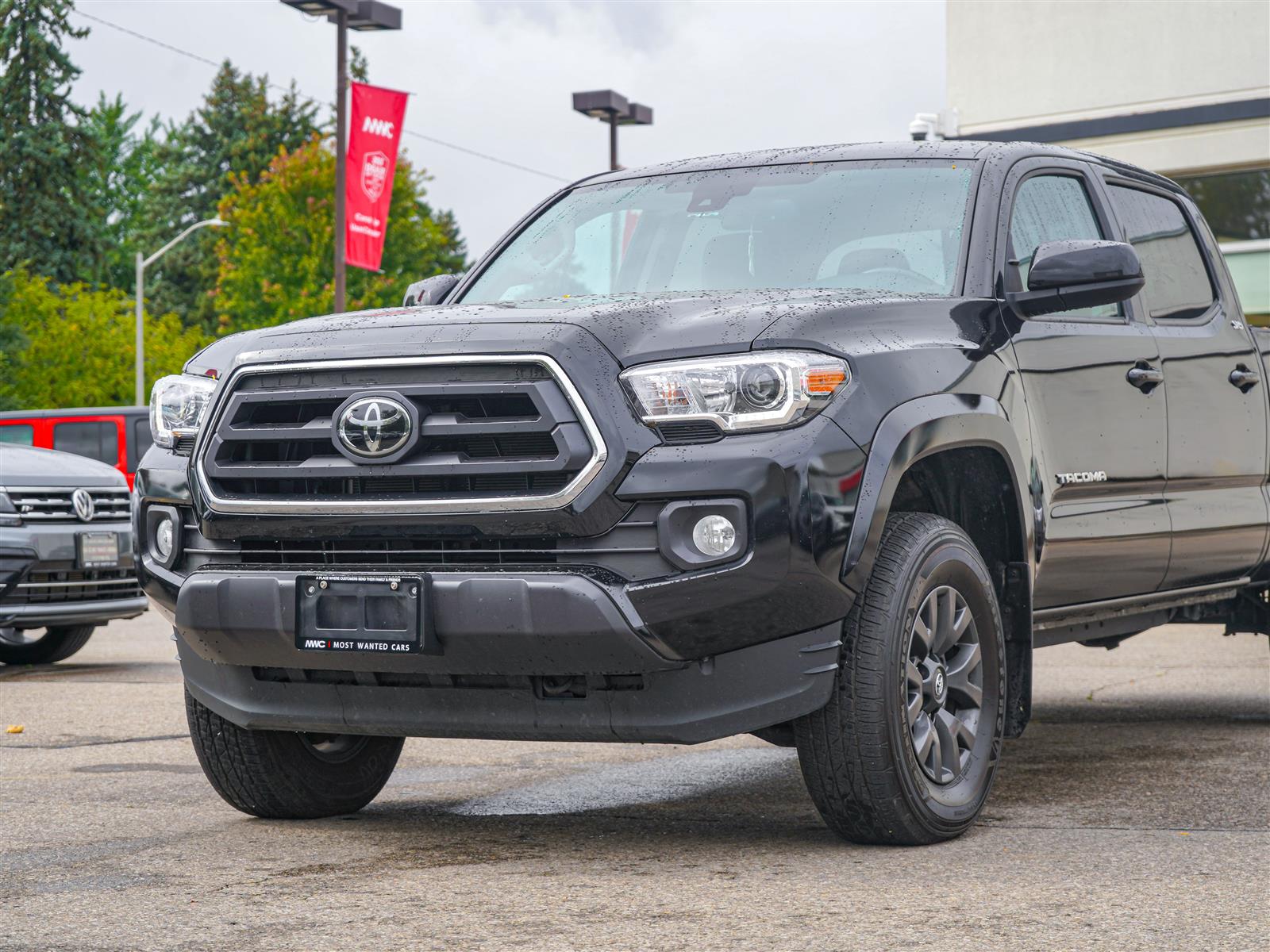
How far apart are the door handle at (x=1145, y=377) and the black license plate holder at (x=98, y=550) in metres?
6.41

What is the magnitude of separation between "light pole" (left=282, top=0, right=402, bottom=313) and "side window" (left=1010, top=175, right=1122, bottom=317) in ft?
55.9

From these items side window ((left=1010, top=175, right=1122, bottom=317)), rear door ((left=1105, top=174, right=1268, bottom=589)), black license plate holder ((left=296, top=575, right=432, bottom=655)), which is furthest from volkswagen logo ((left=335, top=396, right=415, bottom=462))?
rear door ((left=1105, top=174, right=1268, bottom=589))

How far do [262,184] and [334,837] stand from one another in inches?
2213

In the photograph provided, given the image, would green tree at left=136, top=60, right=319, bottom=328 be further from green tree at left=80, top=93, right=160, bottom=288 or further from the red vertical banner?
the red vertical banner

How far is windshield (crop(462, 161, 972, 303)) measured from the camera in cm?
549

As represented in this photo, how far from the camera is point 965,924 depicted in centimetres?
387

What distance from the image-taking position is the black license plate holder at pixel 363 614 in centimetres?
443

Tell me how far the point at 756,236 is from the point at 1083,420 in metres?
1.14

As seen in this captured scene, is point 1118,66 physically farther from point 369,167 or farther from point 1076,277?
point 1076,277

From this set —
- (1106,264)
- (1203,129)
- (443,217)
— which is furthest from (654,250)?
(443,217)

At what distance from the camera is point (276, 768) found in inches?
209

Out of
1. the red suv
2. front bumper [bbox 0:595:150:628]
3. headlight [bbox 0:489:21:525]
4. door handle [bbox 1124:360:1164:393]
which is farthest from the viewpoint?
the red suv

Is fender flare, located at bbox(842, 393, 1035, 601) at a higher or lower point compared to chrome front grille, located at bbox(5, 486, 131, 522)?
higher

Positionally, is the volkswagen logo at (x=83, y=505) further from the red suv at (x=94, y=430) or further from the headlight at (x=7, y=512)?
the red suv at (x=94, y=430)
